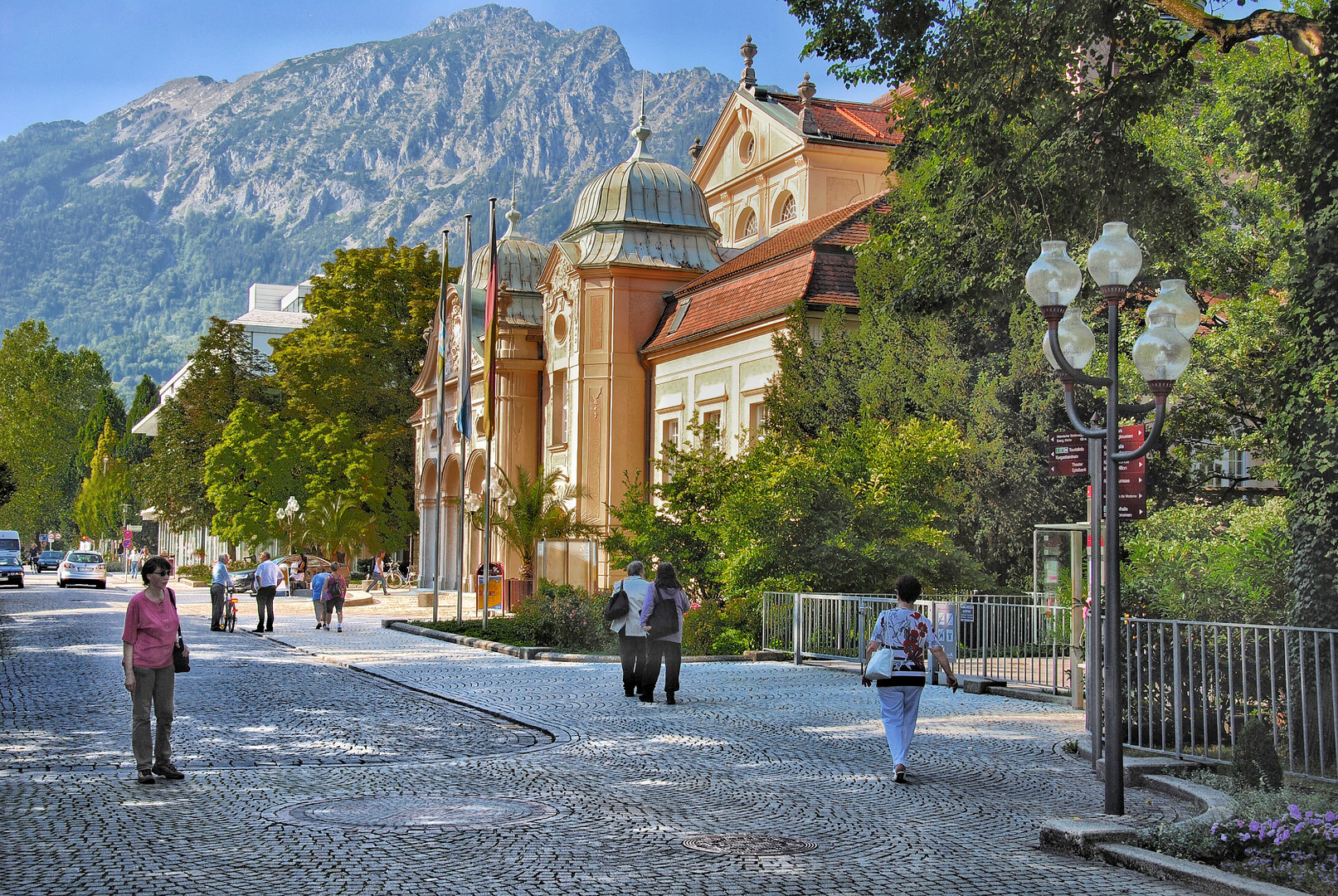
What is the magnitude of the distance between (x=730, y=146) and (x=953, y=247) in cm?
3079

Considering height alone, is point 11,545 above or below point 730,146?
below

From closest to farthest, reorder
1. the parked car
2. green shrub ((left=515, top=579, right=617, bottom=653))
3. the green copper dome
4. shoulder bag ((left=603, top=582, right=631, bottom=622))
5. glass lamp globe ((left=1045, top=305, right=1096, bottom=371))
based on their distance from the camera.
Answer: glass lamp globe ((left=1045, top=305, right=1096, bottom=371)) → shoulder bag ((left=603, top=582, right=631, bottom=622)) → green shrub ((left=515, top=579, right=617, bottom=653)) → the green copper dome → the parked car

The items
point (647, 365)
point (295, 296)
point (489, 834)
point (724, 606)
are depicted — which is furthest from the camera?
point (295, 296)

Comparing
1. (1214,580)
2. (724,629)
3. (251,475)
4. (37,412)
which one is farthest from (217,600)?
(37,412)

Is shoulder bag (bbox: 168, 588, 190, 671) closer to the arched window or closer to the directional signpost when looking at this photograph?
the directional signpost

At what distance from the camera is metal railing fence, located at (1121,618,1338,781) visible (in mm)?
9594

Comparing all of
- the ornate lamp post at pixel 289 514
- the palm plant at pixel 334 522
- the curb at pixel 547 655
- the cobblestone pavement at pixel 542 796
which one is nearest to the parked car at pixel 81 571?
the ornate lamp post at pixel 289 514

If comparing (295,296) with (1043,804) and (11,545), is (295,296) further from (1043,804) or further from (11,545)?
(1043,804)

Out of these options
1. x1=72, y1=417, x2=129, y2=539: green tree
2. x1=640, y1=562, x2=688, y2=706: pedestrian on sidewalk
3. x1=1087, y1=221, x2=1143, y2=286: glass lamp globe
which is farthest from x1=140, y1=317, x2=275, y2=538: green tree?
x1=1087, y1=221, x2=1143, y2=286: glass lamp globe

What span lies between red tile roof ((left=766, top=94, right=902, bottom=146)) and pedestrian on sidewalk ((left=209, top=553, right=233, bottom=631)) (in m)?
23.0

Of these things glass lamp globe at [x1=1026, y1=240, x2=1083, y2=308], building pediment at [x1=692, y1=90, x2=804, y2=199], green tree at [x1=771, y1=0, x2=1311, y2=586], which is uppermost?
building pediment at [x1=692, y1=90, x2=804, y2=199]

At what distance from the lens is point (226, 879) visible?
6.95m

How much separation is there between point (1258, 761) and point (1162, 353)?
2879 millimetres

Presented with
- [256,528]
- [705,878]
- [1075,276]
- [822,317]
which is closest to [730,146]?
[822,317]
